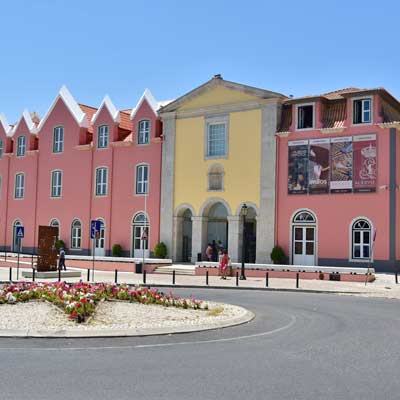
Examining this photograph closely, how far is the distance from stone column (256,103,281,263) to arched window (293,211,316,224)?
142 centimetres

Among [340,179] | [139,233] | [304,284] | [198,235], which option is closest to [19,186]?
[139,233]

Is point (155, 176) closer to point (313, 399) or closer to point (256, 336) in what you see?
point (256, 336)

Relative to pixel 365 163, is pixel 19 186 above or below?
below

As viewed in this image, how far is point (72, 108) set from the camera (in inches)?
1902

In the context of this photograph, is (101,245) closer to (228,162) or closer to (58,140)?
(58,140)

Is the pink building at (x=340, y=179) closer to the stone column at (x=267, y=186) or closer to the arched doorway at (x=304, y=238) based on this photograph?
the arched doorway at (x=304, y=238)

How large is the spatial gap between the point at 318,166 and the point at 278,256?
18.2 feet

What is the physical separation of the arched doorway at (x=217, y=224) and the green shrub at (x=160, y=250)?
2.86 metres

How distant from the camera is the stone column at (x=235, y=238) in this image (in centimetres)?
3866

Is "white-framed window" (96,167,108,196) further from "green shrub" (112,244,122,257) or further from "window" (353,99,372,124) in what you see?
"window" (353,99,372,124)

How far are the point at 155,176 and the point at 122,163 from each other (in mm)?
3179

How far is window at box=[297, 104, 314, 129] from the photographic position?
3688 cm

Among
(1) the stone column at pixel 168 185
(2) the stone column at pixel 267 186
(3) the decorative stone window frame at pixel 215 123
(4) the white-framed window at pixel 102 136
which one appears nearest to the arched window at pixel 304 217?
(2) the stone column at pixel 267 186

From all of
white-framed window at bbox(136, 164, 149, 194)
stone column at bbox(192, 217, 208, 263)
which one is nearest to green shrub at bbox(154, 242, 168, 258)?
stone column at bbox(192, 217, 208, 263)
